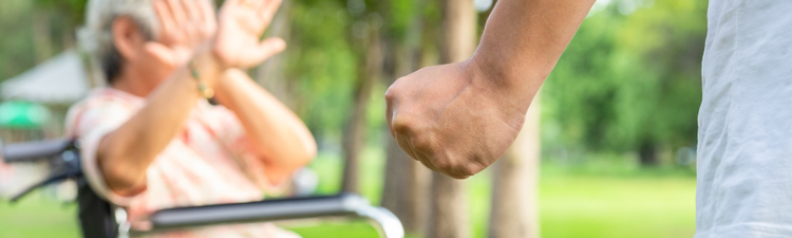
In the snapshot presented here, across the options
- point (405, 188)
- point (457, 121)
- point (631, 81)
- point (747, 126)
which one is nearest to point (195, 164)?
point (457, 121)

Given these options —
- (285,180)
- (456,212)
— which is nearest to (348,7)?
(456,212)

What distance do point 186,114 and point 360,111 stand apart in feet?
42.3

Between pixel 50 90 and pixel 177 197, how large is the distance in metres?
18.2

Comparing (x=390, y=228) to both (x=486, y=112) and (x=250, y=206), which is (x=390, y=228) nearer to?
(x=250, y=206)

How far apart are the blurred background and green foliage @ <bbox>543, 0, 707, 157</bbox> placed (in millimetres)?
57

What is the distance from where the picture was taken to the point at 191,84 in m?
1.95

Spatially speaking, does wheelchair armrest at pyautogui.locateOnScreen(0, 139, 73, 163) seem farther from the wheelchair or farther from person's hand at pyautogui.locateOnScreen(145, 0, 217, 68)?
person's hand at pyautogui.locateOnScreen(145, 0, 217, 68)

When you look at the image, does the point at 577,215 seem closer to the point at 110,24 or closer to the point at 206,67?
the point at 110,24

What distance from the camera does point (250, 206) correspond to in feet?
6.71

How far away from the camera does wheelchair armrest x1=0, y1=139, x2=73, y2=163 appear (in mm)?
2113

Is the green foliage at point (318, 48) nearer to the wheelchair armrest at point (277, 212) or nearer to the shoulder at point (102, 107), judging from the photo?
the shoulder at point (102, 107)

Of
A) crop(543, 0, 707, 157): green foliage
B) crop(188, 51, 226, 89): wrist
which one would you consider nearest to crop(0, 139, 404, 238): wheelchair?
crop(188, 51, 226, 89): wrist

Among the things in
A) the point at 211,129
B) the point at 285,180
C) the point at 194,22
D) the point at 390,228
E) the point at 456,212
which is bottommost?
the point at 456,212

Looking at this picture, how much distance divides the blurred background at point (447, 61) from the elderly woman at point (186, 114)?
280 millimetres
